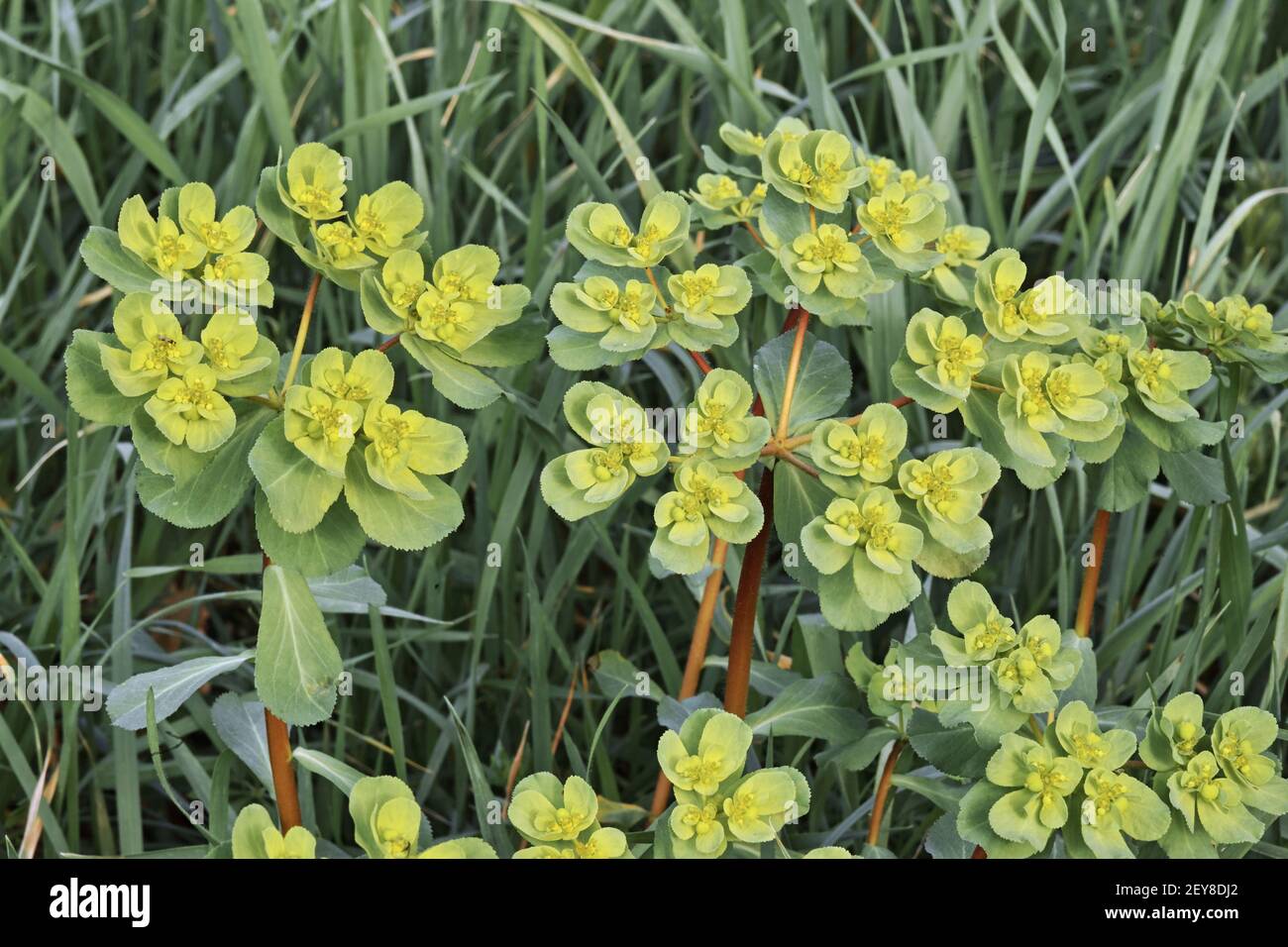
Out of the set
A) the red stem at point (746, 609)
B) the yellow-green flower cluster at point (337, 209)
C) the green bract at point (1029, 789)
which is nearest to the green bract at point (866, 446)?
the red stem at point (746, 609)

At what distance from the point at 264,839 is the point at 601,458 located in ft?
1.11

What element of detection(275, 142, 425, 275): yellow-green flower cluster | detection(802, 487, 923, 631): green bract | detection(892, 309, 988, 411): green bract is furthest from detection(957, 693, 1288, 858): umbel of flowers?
detection(275, 142, 425, 275): yellow-green flower cluster

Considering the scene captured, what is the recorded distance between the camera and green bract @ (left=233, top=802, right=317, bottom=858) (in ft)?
2.83

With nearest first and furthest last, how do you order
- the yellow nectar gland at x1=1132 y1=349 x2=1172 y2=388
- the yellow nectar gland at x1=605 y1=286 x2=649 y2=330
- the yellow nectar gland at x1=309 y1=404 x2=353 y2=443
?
1. the yellow nectar gland at x1=309 y1=404 x2=353 y2=443
2. the yellow nectar gland at x1=605 y1=286 x2=649 y2=330
3. the yellow nectar gland at x1=1132 y1=349 x2=1172 y2=388

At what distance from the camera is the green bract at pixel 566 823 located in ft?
2.92

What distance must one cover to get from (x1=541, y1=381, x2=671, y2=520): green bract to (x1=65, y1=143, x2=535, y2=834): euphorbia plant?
6 cm

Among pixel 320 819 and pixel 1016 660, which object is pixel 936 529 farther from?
pixel 320 819

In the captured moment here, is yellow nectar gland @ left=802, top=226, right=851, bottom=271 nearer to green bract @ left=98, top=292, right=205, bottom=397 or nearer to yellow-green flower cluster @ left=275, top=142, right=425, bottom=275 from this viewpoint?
yellow-green flower cluster @ left=275, top=142, right=425, bottom=275

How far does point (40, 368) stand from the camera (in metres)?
1.61

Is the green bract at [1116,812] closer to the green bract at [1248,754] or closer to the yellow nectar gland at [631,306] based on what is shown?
the green bract at [1248,754]

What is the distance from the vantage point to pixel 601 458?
90 cm

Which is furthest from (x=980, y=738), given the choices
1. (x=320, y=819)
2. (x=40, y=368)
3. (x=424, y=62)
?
(x=424, y=62)

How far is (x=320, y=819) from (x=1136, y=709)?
2.67 feet

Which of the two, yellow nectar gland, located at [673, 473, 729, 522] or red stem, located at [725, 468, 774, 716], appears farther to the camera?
red stem, located at [725, 468, 774, 716]
